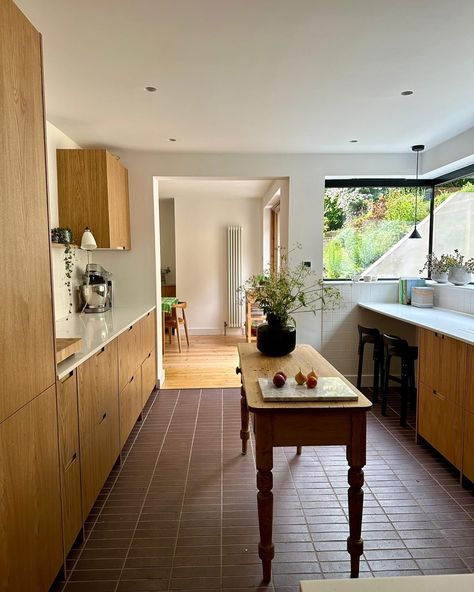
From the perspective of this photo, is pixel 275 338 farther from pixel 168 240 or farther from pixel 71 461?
pixel 168 240

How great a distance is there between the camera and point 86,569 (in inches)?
71.2

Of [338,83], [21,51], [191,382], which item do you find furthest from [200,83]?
[191,382]

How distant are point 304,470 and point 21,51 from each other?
2745 mm

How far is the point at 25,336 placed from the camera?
1.38 metres

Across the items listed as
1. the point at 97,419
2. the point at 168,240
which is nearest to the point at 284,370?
the point at 97,419

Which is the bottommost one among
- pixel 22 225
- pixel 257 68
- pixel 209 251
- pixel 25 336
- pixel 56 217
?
pixel 25 336

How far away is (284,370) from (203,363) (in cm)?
340

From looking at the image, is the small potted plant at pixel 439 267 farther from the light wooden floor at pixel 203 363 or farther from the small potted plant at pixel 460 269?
the light wooden floor at pixel 203 363

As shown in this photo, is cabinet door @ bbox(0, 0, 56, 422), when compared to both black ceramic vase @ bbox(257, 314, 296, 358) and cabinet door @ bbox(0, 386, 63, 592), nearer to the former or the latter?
cabinet door @ bbox(0, 386, 63, 592)

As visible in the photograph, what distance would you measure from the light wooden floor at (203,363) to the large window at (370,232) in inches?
71.4

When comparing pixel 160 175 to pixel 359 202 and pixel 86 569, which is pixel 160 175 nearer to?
pixel 359 202

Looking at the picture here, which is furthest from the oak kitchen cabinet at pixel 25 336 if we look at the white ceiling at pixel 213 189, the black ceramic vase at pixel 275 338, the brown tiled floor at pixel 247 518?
the white ceiling at pixel 213 189

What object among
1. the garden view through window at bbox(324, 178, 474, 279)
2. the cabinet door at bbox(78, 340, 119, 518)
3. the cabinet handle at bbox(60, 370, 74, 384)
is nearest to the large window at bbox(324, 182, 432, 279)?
the garden view through window at bbox(324, 178, 474, 279)

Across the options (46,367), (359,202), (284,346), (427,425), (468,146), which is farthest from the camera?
(359,202)
